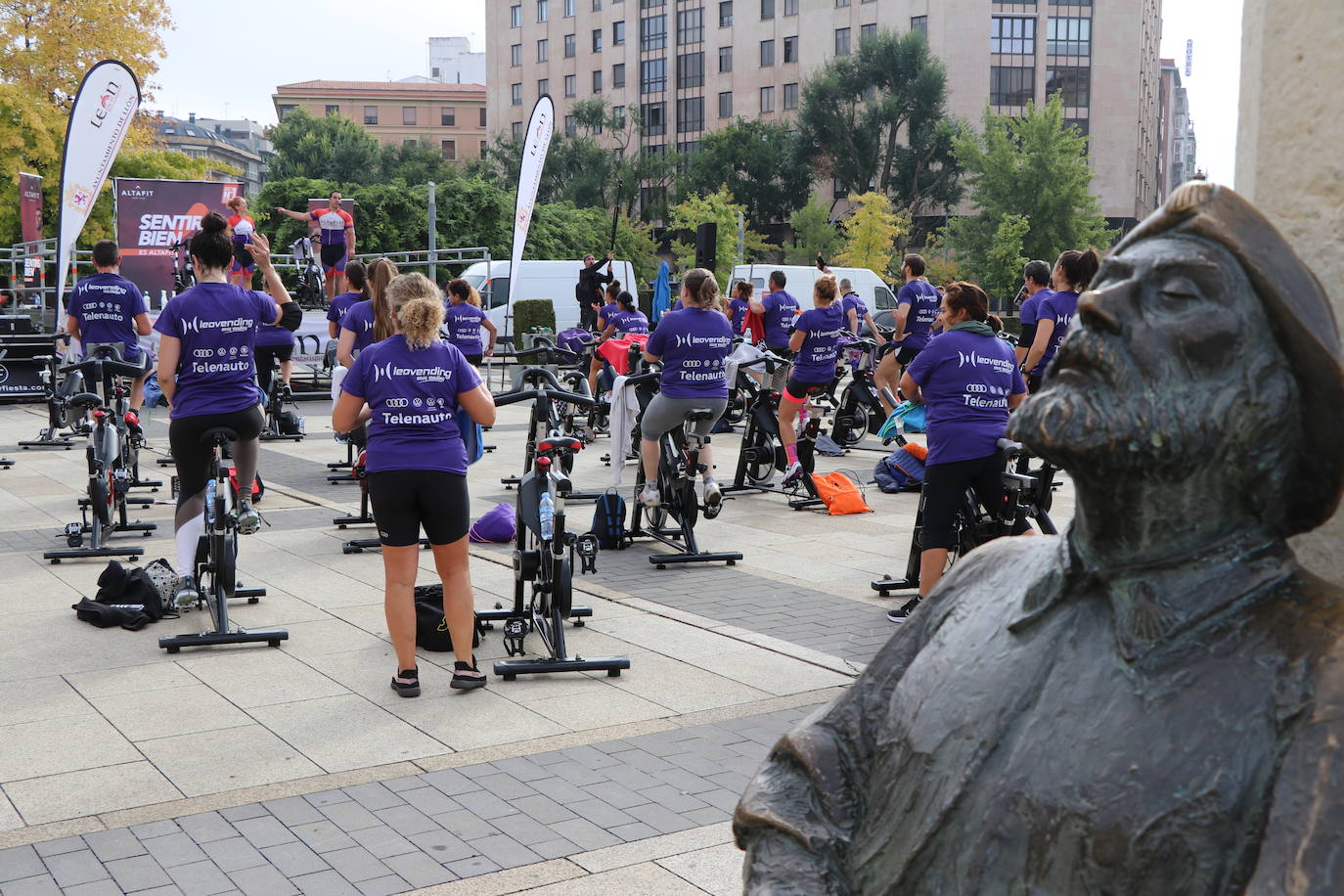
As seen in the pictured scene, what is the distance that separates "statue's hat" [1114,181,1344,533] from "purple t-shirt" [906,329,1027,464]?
5.84 meters

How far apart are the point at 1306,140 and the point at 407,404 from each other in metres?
4.82

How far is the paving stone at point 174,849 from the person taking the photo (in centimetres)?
421

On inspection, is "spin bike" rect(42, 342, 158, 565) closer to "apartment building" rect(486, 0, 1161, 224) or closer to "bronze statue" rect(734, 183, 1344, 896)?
"bronze statue" rect(734, 183, 1344, 896)

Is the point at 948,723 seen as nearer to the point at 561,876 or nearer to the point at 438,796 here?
the point at 561,876

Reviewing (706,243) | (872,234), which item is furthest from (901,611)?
(872,234)

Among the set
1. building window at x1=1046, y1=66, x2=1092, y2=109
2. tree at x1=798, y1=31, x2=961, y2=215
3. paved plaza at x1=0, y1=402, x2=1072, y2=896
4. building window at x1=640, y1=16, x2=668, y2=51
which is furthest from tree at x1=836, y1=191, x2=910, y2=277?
paved plaza at x1=0, y1=402, x2=1072, y2=896

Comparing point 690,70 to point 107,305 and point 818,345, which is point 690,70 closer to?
point 818,345

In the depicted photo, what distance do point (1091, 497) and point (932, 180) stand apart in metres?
62.8

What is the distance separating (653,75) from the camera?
76.3 meters

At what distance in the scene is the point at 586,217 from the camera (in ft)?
181

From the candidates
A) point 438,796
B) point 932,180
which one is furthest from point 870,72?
point 438,796

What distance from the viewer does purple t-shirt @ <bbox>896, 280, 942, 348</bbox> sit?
14.0 metres

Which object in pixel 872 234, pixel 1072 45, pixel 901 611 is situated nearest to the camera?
pixel 901 611

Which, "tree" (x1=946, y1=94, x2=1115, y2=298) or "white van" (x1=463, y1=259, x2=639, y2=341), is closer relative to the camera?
"white van" (x1=463, y1=259, x2=639, y2=341)
